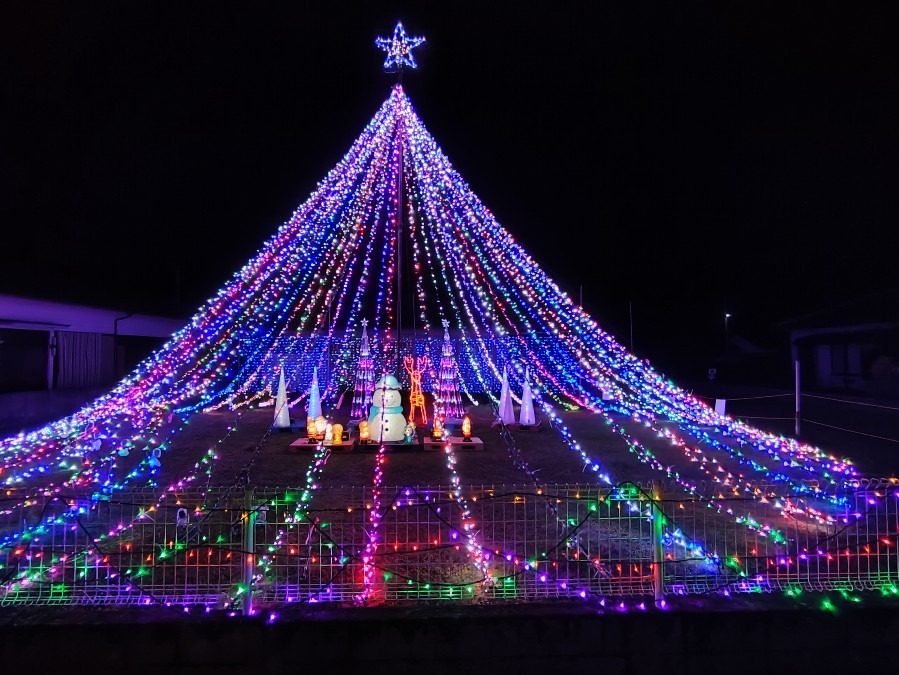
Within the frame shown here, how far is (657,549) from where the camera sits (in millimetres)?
3713

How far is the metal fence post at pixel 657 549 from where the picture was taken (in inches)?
144

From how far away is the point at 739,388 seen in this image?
22.4 m

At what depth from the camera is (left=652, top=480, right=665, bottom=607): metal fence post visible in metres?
3.66

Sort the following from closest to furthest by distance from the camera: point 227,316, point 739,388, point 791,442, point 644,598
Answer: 1. point 644,598
2. point 791,442
3. point 227,316
4. point 739,388

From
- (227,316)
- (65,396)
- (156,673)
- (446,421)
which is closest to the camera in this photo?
(156,673)

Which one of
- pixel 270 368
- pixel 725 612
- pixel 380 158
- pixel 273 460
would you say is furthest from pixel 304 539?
pixel 270 368

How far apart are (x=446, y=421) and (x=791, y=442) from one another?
6.91m

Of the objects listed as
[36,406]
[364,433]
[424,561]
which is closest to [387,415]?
[364,433]

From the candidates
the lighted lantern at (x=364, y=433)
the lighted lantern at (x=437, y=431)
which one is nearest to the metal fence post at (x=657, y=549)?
the lighted lantern at (x=437, y=431)

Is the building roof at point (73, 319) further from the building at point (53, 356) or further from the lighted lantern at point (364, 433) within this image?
the lighted lantern at point (364, 433)

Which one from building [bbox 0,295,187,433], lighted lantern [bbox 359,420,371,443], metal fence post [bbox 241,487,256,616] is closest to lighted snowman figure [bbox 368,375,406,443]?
lighted lantern [bbox 359,420,371,443]

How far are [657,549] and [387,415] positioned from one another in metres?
6.98

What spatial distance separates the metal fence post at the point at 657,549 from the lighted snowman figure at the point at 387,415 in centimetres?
679

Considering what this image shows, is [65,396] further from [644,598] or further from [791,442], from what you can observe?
[791,442]
